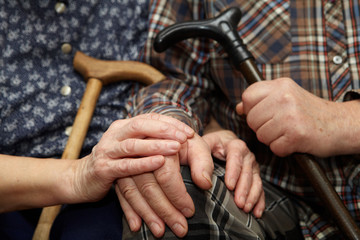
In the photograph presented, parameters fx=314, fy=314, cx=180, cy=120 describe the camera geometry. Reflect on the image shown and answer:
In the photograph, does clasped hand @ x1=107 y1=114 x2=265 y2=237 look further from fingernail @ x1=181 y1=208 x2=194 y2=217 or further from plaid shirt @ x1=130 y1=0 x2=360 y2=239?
plaid shirt @ x1=130 y1=0 x2=360 y2=239

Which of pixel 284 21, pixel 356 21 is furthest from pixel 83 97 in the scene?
pixel 356 21

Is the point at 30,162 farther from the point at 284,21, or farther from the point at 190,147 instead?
the point at 284,21

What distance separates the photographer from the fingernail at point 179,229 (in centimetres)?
57

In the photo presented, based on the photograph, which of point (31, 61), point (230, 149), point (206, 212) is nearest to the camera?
point (206, 212)

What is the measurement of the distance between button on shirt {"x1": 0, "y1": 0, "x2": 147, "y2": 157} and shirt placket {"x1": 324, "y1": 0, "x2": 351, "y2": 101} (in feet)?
1.70

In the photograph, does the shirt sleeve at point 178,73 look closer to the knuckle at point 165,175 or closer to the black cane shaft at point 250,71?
the black cane shaft at point 250,71

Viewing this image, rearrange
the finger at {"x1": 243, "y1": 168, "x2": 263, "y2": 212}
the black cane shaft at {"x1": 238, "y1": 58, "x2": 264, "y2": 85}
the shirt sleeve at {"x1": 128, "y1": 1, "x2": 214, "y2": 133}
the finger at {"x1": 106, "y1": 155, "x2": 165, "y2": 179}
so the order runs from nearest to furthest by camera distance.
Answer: the finger at {"x1": 106, "y1": 155, "x2": 165, "y2": 179} → the finger at {"x1": 243, "y1": 168, "x2": 263, "y2": 212} → the black cane shaft at {"x1": 238, "y1": 58, "x2": 264, "y2": 85} → the shirt sleeve at {"x1": 128, "y1": 1, "x2": 214, "y2": 133}

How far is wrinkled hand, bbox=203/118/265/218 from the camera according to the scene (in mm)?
662

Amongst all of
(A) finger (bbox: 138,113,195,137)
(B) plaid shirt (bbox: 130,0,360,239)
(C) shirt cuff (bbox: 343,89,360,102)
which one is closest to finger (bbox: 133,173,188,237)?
(A) finger (bbox: 138,113,195,137)

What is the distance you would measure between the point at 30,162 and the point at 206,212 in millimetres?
378

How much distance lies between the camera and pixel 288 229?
2.45 ft

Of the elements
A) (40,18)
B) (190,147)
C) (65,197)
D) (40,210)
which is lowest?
(40,210)

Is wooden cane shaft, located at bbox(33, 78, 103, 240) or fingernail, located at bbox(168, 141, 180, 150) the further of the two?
wooden cane shaft, located at bbox(33, 78, 103, 240)

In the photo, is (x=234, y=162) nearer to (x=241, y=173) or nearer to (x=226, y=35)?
(x=241, y=173)
